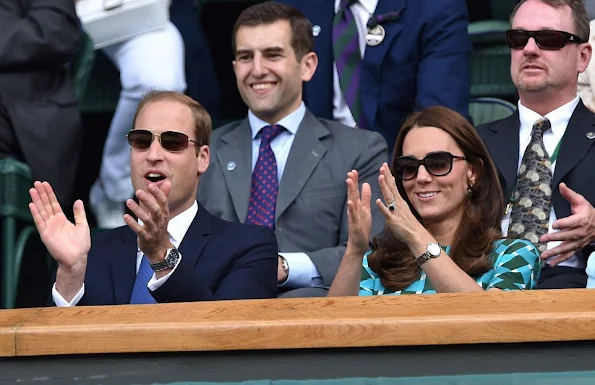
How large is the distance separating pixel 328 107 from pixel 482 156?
1.33m

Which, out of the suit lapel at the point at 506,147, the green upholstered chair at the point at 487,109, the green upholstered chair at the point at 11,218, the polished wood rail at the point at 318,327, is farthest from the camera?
the green upholstered chair at the point at 487,109

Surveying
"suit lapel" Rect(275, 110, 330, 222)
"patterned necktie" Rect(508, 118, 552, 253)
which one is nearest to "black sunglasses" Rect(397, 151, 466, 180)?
"patterned necktie" Rect(508, 118, 552, 253)

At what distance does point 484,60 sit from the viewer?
5.01 metres

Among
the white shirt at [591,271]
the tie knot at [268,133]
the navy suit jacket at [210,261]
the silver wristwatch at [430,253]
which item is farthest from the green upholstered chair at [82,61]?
the white shirt at [591,271]

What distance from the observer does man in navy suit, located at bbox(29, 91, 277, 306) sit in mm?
3020

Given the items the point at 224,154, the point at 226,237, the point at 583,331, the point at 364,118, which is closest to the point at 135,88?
the point at 224,154

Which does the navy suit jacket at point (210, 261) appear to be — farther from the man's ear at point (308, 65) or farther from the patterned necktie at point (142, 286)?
the man's ear at point (308, 65)

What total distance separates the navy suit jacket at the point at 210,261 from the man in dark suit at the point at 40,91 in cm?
94

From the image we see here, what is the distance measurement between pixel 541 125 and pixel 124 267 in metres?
1.43

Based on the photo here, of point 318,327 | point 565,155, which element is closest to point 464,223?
point 565,155

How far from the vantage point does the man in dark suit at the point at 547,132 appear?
3787mm

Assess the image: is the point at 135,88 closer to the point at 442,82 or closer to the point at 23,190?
the point at 23,190

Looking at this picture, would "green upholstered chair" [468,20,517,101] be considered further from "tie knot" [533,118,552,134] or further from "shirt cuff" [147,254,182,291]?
"shirt cuff" [147,254,182,291]

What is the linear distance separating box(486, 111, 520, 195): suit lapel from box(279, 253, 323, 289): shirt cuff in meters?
0.63
